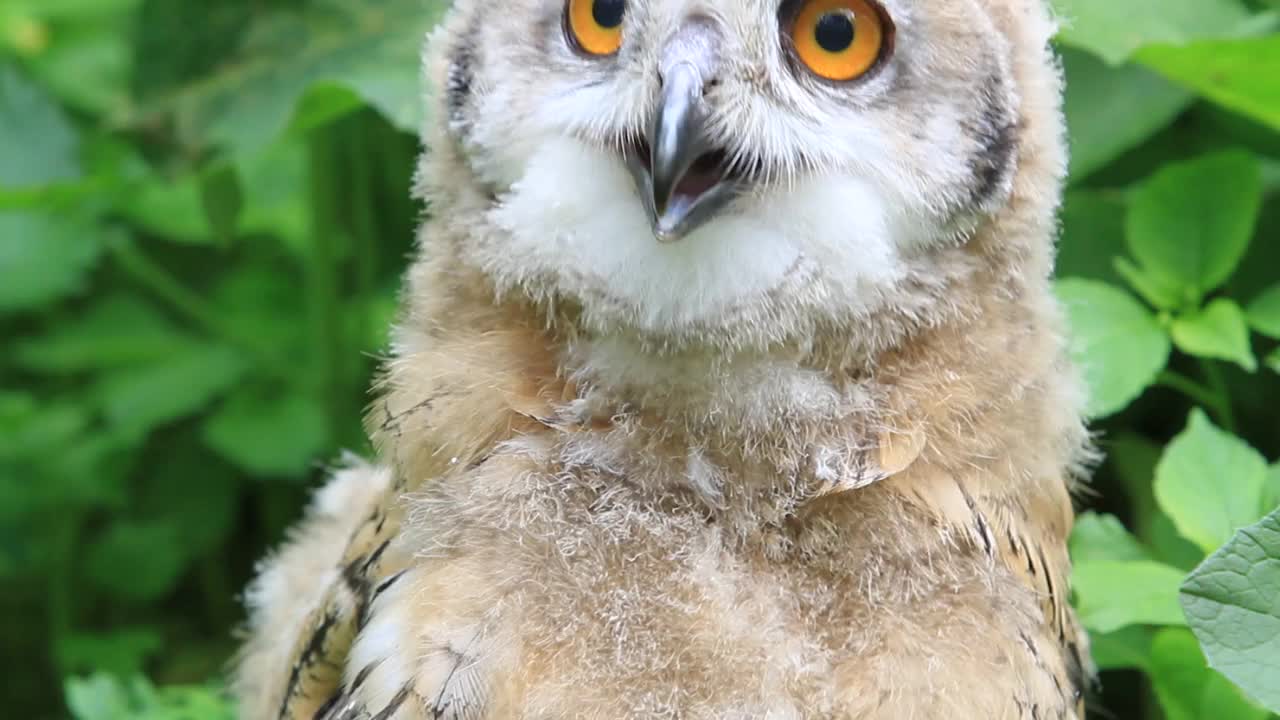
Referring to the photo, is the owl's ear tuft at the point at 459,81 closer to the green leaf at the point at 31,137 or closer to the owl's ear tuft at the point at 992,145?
the owl's ear tuft at the point at 992,145

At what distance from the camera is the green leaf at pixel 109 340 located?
3.65 meters

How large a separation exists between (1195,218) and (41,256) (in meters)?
2.67

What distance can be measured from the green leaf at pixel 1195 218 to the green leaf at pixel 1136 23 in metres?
0.24

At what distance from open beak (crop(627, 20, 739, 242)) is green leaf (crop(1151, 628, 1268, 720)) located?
34.3 inches

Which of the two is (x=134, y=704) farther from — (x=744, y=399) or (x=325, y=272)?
(x=325, y=272)

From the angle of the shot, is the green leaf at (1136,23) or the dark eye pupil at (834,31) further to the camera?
the green leaf at (1136,23)

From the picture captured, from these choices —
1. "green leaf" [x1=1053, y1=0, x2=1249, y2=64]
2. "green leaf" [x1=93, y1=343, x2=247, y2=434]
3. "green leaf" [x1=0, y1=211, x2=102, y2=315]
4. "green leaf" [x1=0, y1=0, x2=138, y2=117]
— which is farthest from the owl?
"green leaf" [x1=0, y1=0, x2=138, y2=117]

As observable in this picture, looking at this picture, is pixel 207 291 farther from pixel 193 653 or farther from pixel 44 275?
pixel 193 653

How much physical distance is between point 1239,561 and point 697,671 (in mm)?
608

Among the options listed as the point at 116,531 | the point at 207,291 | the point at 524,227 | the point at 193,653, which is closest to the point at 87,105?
the point at 207,291

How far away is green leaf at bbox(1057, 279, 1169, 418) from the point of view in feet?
6.52

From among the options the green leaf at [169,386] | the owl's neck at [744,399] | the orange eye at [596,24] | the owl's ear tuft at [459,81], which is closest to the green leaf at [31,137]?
the green leaf at [169,386]


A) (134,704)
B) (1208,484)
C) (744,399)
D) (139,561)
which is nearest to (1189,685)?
(1208,484)

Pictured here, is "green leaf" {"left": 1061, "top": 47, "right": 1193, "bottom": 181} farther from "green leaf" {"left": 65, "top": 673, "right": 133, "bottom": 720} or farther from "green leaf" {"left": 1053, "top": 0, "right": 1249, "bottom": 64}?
"green leaf" {"left": 65, "top": 673, "right": 133, "bottom": 720}
